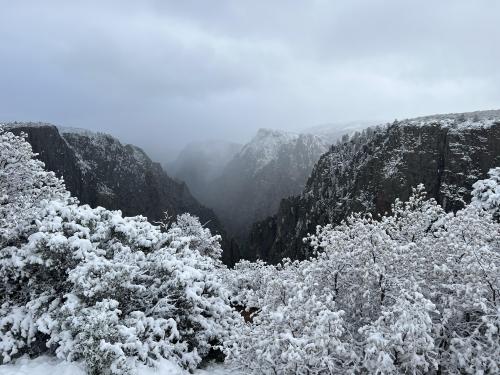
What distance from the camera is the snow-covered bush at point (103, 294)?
44.6ft

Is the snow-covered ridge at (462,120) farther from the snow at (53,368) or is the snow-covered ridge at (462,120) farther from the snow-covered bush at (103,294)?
the snow at (53,368)

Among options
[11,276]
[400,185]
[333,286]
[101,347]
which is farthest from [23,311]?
[400,185]

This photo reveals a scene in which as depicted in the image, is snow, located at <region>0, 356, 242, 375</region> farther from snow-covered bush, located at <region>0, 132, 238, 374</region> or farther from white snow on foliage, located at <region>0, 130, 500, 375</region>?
snow-covered bush, located at <region>0, 132, 238, 374</region>

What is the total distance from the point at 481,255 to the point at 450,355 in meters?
2.80

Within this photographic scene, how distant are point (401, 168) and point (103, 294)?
120654mm

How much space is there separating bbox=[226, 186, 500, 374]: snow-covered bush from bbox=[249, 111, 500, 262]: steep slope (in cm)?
9489

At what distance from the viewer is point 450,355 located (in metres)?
11.7

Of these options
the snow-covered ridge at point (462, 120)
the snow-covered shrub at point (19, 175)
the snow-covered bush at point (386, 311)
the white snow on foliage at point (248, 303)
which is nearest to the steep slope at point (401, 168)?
the snow-covered ridge at point (462, 120)

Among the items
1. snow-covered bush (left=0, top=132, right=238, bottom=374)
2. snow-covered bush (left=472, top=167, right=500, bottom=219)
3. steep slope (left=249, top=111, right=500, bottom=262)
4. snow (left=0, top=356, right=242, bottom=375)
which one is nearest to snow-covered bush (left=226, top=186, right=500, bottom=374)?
snow (left=0, top=356, right=242, bottom=375)

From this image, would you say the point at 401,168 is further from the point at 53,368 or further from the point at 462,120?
the point at 53,368

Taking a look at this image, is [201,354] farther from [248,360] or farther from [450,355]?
[450,355]

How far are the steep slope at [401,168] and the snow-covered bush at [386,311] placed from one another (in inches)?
3736

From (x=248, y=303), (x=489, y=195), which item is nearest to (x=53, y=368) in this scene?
(x=248, y=303)

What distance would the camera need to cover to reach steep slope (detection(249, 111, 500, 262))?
11700 cm
